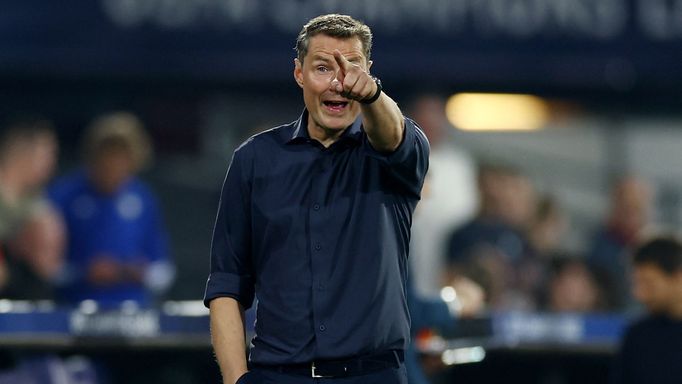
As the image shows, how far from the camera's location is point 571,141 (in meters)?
11.1

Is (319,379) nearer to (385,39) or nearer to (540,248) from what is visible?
(385,39)

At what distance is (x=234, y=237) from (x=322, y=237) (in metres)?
0.26

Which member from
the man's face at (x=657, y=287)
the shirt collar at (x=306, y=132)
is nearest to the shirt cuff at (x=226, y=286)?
the shirt collar at (x=306, y=132)

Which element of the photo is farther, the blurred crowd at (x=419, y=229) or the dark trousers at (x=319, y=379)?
the blurred crowd at (x=419, y=229)

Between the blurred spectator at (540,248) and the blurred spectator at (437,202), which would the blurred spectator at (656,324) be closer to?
the blurred spectator at (437,202)

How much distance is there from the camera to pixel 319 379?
3.54 meters

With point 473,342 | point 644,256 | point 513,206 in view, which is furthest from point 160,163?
point 644,256

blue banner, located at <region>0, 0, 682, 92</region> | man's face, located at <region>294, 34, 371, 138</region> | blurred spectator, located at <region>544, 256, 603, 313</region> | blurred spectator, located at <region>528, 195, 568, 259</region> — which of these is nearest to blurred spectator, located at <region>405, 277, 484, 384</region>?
man's face, located at <region>294, 34, 371, 138</region>

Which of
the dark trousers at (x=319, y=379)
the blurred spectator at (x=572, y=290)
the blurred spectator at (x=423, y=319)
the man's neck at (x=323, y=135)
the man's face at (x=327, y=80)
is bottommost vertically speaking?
the blurred spectator at (x=572, y=290)

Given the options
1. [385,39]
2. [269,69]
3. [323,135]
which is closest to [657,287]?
[323,135]

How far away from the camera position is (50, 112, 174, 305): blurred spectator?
321 inches

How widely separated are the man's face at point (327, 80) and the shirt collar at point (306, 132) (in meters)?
0.03

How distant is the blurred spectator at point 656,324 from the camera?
5.84m

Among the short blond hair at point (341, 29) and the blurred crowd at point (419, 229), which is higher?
the short blond hair at point (341, 29)
